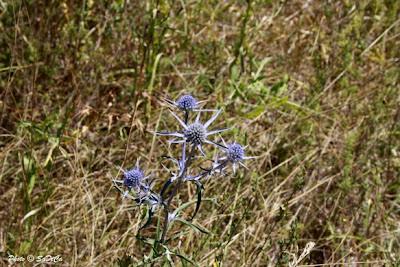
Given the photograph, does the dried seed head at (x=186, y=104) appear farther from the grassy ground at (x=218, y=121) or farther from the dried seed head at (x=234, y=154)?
the grassy ground at (x=218, y=121)

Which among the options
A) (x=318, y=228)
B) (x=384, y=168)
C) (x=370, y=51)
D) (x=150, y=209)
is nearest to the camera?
(x=150, y=209)

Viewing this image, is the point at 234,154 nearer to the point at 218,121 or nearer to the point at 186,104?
the point at 186,104

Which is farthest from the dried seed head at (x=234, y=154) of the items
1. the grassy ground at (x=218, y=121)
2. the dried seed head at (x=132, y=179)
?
the grassy ground at (x=218, y=121)

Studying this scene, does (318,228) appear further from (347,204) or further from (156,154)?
(156,154)

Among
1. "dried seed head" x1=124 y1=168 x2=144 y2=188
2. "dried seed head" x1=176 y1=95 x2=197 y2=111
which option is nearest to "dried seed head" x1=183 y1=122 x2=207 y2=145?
"dried seed head" x1=176 y1=95 x2=197 y2=111

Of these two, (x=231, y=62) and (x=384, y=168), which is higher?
(x=231, y=62)

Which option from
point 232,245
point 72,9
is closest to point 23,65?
point 72,9

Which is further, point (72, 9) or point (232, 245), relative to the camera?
point (72, 9)
